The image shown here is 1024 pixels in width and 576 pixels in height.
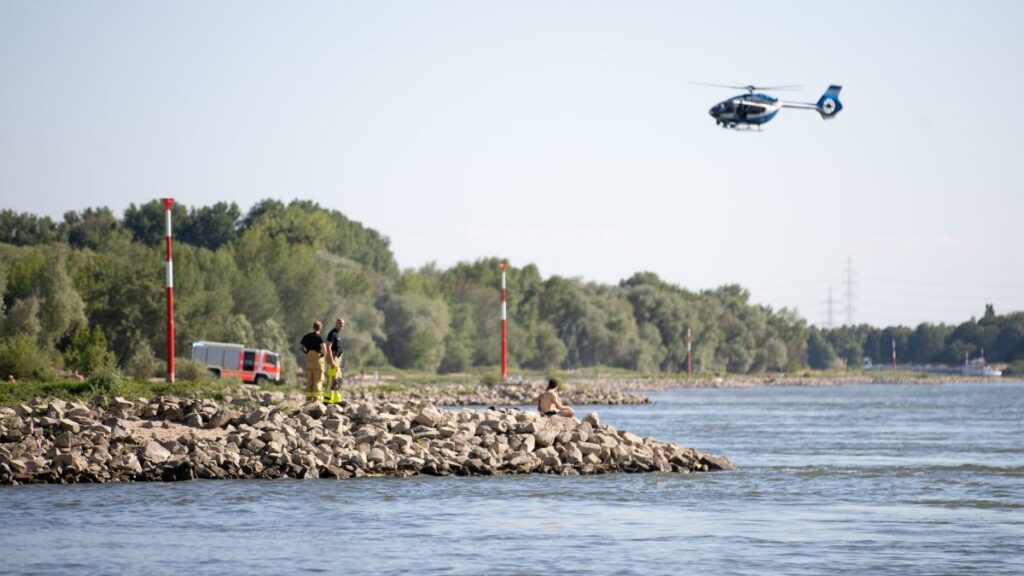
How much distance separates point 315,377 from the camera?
32.0 metres

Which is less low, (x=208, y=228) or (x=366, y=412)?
(x=208, y=228)

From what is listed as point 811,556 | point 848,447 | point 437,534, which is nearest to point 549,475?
point 437,534

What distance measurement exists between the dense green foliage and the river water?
75.7 ft

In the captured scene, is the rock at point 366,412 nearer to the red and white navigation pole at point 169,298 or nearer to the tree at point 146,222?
the red and white navigation pole at point 169,298

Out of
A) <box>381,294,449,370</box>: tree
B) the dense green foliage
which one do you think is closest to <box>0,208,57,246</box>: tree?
the dense green foliage

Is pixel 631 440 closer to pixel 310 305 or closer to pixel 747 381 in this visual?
pixel 310 305

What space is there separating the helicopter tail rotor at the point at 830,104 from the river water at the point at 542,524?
29.0 meters

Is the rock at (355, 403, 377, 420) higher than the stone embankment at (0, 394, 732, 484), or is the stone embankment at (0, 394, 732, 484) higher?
the rock at (355, 403, 377, 420)

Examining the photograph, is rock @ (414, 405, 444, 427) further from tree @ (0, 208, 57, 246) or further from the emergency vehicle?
tree @ (0, 208, 57, 246)

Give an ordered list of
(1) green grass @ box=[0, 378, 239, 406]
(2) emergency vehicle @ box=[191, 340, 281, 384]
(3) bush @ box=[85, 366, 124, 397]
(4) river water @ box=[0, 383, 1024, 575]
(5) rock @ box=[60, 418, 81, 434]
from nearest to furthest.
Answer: (4) river water @ box=[0, 383, 1024, 575] → (5) rock @ box=[60, 418, 81, 434] → (1) green grass @ box=[0, 378, 239, 406] → (3) bush @ box=[85, 366, 124, 397] → (2) emergency vehicle @ box=[191, 340, 281, 384]


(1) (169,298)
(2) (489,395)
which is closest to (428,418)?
(1) (169,298)

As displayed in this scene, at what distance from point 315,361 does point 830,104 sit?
109 feet

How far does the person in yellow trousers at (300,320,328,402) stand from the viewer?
3030 centimetres

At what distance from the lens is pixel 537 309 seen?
148 meters
